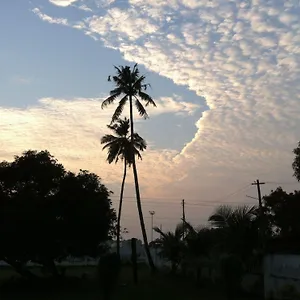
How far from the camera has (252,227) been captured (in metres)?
27.3

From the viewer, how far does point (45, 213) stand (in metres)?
33.4

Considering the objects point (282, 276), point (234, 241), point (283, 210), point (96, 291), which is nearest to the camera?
point (282, 276)

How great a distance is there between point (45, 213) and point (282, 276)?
1573 cm

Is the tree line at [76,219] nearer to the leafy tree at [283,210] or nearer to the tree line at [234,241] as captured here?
the tree line at [234,241]

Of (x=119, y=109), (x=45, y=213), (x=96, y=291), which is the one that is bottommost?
(x=96, y=291)

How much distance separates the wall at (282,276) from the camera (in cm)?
2198

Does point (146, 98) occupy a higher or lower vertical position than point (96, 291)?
higher

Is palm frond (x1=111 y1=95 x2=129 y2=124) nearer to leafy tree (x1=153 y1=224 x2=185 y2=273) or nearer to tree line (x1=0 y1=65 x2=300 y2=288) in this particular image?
tree line (x1=0 y1=65 x2=300 y2=288)

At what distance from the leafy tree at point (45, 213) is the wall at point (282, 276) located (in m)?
13.8

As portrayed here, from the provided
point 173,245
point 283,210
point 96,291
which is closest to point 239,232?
point 96,291

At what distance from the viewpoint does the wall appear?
2198 cm

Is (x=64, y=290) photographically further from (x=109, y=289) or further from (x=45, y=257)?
(x=109, y=289)

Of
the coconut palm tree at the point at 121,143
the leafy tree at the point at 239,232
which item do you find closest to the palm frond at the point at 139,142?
the coconut palm tree at the point at 121,143

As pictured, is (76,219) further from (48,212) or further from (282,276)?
(282,276)
